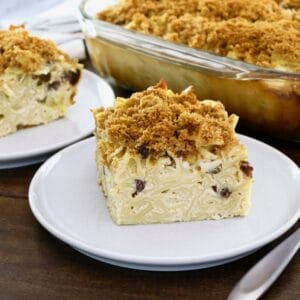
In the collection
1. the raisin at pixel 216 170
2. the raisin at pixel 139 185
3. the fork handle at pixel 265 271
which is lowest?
the fork handle at pixel 265 271

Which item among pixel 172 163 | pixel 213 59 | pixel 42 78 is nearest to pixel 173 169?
pixel 172 163

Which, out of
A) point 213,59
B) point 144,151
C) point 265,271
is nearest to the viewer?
point 265,271

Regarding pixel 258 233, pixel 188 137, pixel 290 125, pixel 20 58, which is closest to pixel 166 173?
pixel 188 137

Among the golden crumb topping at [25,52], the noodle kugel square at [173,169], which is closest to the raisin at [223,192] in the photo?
the noodle kugel square at [173,169]

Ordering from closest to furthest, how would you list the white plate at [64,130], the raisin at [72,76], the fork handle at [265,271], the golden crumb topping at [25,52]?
the fork handle at [265,271]
the white plate at [64,130]
the golden crumb topping at [25,52]
the raisin at [72,76]

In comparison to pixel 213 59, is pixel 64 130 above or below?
below

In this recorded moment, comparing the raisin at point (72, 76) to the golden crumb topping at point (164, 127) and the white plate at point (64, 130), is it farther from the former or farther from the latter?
the golden crumb topping at point (164, 127)

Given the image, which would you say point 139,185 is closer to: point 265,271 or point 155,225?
point 155,225
